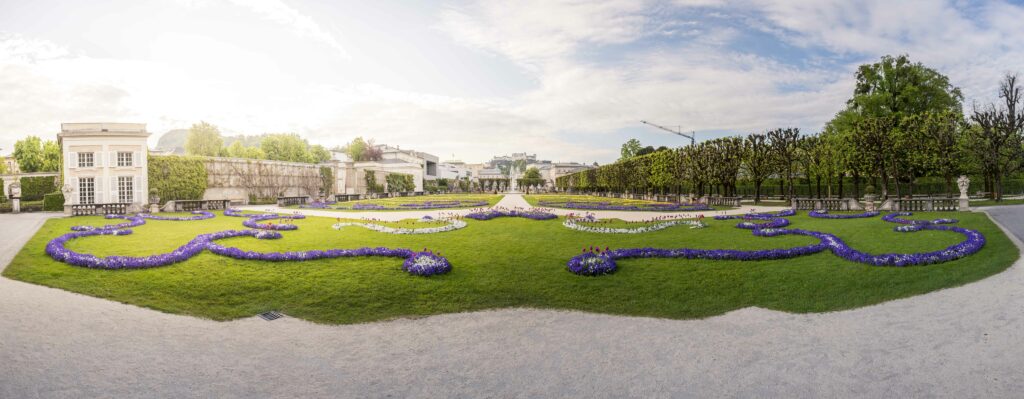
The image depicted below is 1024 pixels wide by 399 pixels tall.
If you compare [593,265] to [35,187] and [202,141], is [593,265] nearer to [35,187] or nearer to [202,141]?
[35,187]

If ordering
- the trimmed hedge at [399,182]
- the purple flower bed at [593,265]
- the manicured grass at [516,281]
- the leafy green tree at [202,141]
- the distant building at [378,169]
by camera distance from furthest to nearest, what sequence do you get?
the trimmed hedge at [399,182], the leafy green tree at [202,141], the distant building at [378,169], the purple flower bed at [593,265], the manicured grass at [516,281]

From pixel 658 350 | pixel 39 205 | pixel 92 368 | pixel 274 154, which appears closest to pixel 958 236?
pixel 658 350

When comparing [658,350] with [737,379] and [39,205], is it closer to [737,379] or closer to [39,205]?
[737,379]

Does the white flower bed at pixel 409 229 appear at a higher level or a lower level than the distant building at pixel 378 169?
lower

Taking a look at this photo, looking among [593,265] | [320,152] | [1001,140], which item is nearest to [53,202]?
[593,265]

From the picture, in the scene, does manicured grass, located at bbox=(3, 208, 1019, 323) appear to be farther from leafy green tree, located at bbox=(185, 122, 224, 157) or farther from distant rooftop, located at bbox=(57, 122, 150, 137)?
leafy green tree, located at bbox=(185, 122, 224, 157)

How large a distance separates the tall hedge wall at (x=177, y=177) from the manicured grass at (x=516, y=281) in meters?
32.5

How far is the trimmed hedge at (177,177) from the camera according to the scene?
43625 mm

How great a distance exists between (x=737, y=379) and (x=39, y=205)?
51359 mm

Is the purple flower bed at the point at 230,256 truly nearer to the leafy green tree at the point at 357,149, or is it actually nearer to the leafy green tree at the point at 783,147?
the leafy green tree at the point at 783,147

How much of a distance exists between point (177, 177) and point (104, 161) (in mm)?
6177

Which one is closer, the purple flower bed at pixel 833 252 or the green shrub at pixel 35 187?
the purple flower bed at pixel 833 252

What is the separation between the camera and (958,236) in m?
14.8

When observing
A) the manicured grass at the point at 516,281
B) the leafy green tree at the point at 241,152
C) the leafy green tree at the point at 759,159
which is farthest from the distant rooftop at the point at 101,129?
the leafy green tree at the point at 759,159
